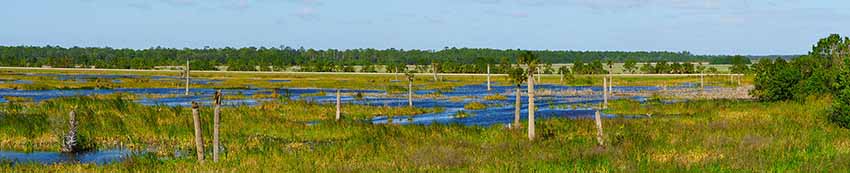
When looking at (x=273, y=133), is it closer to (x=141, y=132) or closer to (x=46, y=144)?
(x=141, y=132)

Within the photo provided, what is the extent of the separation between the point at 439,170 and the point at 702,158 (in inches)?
253

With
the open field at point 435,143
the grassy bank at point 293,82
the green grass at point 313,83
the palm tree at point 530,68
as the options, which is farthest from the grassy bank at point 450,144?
the green grass at point 313,83

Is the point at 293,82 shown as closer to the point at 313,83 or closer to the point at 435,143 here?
the point at 313,83

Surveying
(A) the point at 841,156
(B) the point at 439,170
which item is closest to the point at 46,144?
(B) the point at 439,170

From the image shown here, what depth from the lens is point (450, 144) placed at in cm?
2450

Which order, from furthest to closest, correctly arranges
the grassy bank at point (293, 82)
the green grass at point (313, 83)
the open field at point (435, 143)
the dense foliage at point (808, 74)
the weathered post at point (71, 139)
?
the grassy bank at point (293, 82) → the green grass at point (313, 83) → the dense foliage at point (808, 74) → the weathered post at point (71, 139) → the open field at point (435, 143)

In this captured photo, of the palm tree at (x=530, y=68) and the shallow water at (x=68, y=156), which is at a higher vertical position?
the palm tree at (x=530, y=68)

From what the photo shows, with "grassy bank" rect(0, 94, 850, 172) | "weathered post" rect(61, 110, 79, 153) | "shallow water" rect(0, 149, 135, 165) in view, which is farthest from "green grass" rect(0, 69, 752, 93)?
"shallow water" rect(0, 149, 135, 165)

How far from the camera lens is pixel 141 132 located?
2966cm

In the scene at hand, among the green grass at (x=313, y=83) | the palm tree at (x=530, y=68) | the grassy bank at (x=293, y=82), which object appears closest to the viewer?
the palm tree at (x=530, y=68)

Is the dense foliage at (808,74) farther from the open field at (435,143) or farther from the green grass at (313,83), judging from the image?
the green grass at (313,83)

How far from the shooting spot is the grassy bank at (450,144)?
1923 centimetres

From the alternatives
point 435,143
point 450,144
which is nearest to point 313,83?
point 435,143

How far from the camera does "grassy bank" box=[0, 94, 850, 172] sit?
63.1 ft
